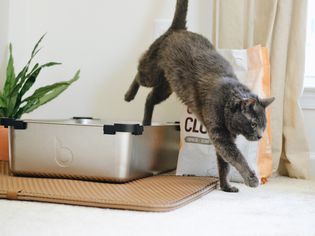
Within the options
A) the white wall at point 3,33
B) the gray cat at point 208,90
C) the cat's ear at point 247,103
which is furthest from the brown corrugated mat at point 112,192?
the white wall at point 3,33

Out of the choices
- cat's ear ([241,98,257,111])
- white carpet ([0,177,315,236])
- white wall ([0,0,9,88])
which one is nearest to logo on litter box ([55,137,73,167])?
white carpet ([0,177,315,236])

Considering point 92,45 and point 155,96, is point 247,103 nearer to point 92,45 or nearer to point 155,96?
point 155,96

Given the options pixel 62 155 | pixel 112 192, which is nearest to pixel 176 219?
pixel 112 192

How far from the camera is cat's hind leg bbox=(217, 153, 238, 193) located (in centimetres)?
134

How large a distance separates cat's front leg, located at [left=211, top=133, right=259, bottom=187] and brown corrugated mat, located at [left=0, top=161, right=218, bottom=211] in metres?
0.12

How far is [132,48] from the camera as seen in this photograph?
76.9 inches

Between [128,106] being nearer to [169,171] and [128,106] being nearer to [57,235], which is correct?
[169,171]

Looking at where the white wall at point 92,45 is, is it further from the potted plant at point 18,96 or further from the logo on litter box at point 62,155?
the logo on litter box at point 62,155

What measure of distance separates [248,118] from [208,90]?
0.57 ft

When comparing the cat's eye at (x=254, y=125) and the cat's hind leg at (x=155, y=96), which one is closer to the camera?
the cat's eye at (x=254, y=125)

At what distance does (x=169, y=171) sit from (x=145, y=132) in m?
0.30

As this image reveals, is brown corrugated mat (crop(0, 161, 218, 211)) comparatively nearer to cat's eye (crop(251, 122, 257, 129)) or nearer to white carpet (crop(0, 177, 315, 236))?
white carpet (crop(0, 177, 315, 236))

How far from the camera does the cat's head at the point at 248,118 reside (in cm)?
121

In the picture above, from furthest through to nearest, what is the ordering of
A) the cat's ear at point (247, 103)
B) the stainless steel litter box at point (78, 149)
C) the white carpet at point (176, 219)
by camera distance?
1. the stainless steel litter box at point (78, 149)
2. the cat's ear at point (247, 103)
3. the white carpet at point (176, 219)
